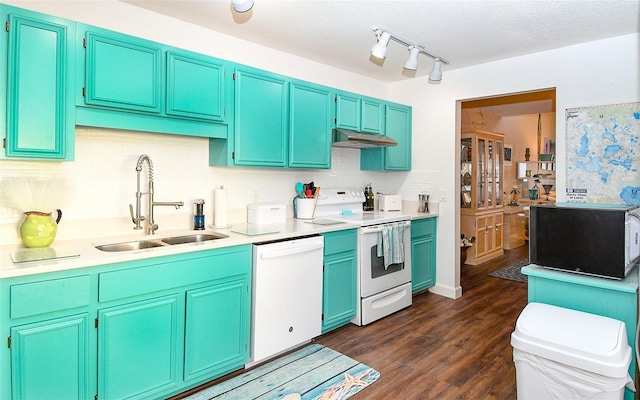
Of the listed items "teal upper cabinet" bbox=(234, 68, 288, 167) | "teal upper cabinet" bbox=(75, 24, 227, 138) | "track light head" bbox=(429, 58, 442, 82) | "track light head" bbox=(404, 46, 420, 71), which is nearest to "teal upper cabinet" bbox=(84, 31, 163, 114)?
"teal upper cabinet" bbox=(75, 24, 227, 138)

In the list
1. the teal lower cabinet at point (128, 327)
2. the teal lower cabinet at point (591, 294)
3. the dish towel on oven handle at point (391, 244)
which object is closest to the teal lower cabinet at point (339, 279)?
the dish towel on oven handle at point (391, 244)

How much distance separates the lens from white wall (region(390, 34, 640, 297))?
120 inches

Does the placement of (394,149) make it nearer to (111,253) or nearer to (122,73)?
(122,73)

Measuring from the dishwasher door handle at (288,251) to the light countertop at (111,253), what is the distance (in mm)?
95

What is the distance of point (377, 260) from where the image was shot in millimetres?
3443

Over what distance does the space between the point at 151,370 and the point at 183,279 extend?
0.52 metres

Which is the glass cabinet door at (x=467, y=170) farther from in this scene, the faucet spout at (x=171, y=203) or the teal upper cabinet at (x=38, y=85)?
the teal upper cabinet at (x=38, y=85)

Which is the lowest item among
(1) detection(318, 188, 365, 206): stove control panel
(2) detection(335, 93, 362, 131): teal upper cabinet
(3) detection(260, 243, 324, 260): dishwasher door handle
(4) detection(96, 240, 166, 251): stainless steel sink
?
(3) detection(260, 243, 324, 260): dishwasher door handle

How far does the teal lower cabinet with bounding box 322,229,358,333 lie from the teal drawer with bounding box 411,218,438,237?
969mm

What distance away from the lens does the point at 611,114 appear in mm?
3027

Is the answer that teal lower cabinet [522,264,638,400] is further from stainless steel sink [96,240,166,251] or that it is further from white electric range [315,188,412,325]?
stainless steel sink [96,240,166,251]

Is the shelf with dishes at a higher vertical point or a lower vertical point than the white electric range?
higher

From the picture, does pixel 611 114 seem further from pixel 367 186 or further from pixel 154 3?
pixel 154 3

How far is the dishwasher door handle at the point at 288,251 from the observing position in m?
2.52
